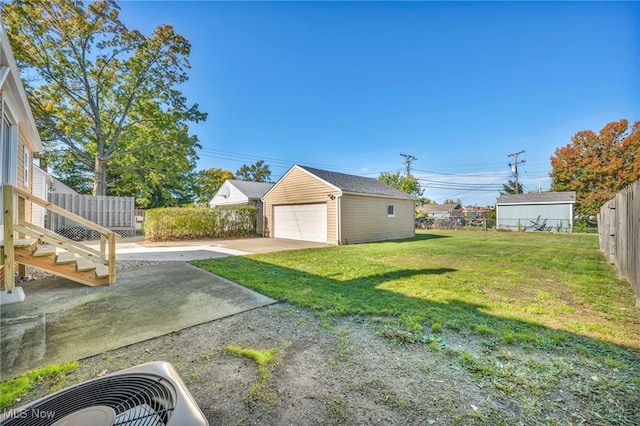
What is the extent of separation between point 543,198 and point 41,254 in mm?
30359

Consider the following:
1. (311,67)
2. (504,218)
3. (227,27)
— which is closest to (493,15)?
(311,67)

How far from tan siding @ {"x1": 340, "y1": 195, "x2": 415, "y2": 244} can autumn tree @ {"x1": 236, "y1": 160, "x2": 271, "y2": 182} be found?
3099cm

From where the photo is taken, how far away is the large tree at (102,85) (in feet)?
42.0

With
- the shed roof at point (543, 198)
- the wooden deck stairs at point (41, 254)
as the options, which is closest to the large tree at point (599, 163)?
the shed roof at point (543, 198)

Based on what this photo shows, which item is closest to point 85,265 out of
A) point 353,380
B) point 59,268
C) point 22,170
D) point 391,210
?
point 59,268

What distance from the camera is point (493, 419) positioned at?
1657 mm

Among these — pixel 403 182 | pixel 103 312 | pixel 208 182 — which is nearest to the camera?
pixel 103 312

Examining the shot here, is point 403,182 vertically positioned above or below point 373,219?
above

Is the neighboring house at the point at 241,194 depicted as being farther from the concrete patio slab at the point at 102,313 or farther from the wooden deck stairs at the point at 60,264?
the concrete patio slab at the point at 102,313

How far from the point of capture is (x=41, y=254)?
13.6 feet

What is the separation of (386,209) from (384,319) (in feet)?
37.2

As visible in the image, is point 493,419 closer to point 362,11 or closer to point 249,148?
point 362,11

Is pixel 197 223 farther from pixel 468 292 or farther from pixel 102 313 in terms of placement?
pixel 468 292

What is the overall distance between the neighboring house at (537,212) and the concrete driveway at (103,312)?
76.4ft
